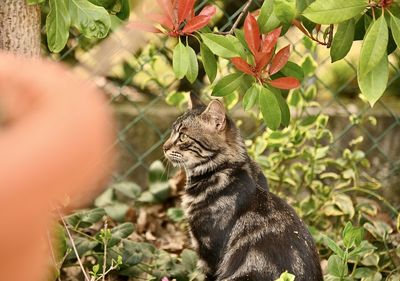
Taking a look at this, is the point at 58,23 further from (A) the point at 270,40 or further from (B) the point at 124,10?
(A) the point at 270,40

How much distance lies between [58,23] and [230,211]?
3.93ft

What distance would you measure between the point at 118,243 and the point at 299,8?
1470 mm

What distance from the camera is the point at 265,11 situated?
2318 mm

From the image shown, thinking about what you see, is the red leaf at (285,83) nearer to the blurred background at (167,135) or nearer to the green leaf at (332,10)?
the green leaf at (332,10)

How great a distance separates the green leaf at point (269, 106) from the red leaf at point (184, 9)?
0.34 m

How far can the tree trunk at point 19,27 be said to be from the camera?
2.37m

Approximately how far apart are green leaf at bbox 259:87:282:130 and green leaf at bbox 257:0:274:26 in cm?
21

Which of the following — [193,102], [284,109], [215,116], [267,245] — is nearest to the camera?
[284,109]

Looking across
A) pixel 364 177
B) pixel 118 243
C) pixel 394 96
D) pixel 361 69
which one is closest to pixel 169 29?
pixel 361 69

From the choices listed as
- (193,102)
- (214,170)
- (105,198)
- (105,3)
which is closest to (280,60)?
(105,3)

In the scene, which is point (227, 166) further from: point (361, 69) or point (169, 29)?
point (361, 69)

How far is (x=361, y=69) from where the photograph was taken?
6.47 feet

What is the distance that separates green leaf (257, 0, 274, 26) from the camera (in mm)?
2291

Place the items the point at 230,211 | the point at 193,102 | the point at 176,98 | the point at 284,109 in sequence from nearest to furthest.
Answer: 1. the point at 284,109
2. the point at 230,211
3. the point at 193,102
4. the point at 176,98
